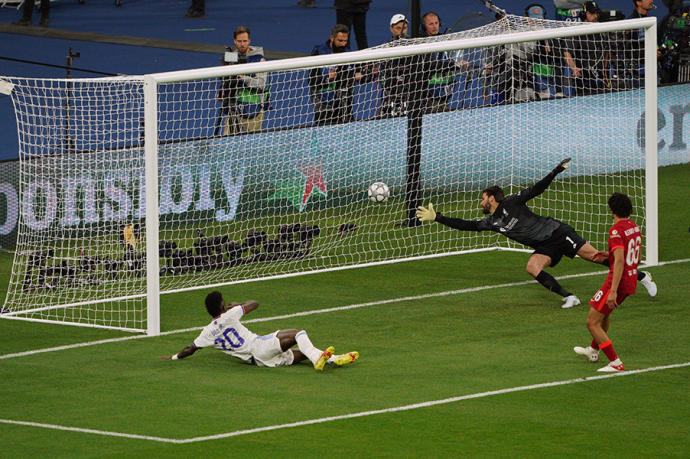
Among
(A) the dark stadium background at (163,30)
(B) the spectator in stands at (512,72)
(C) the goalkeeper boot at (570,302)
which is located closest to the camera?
(C) the goalkeeper boot at (570,302)

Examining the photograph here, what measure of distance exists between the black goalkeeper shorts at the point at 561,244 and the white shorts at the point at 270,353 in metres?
3.93

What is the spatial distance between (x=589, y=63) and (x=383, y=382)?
928 centimetres

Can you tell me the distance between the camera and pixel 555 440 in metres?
10.1

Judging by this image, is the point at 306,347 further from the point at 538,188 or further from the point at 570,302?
the point at 538,188

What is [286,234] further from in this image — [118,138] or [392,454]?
[392,454]

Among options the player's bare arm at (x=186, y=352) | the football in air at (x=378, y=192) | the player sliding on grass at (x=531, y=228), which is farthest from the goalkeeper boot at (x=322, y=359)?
the football in air at (x=378, y=192)

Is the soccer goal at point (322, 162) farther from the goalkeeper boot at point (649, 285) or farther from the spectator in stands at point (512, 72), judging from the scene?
the goalkeeper boot at point (649, 285)

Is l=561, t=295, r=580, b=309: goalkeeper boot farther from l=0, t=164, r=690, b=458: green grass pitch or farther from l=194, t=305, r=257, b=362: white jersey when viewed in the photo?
l=194, t=305, r=257, b=362: white jersey

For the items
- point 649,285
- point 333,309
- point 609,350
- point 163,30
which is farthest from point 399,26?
point 163,30

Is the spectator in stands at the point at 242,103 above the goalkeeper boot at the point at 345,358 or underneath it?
above

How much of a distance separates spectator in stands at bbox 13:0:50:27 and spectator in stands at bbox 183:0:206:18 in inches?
121

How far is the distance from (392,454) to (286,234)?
758 centimetres

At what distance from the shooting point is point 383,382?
11.8 meters

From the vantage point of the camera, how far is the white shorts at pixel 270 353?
12.4 m
